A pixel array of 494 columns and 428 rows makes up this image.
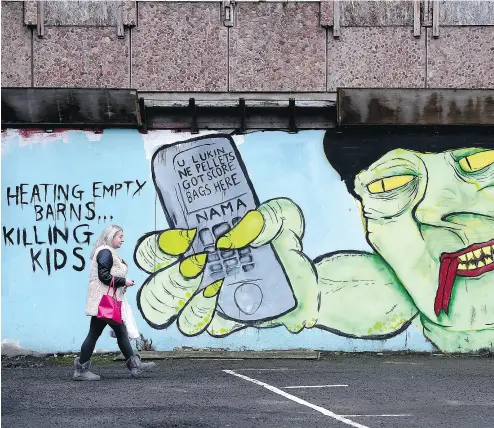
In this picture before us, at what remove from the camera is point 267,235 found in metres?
14.4

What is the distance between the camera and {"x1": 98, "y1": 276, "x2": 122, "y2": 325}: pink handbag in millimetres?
11727

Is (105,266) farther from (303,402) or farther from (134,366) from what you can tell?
(303,402)

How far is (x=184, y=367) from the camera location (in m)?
13.0

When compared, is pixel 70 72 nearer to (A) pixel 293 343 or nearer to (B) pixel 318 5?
(B) pixel 318 5

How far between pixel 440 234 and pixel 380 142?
4.44ft

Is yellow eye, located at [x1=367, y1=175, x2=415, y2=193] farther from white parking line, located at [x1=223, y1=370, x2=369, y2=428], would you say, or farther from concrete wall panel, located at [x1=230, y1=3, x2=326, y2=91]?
white parking line, located at [x1=223, y1=370, x2=369, y2=428]

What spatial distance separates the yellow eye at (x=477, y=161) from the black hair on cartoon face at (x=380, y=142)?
112 mm

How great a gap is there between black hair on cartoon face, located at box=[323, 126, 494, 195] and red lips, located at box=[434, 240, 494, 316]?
128 centimetres

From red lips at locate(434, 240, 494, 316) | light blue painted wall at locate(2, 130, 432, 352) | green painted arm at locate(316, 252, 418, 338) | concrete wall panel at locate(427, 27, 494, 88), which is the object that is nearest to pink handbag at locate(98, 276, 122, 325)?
light blue painted wall at locate(2, 130, 432, 352)

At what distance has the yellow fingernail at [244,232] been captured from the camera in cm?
1440

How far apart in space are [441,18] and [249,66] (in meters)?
2.88

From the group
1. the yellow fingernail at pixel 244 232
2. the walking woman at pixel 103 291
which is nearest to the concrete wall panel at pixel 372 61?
the yellow fingernail at pixel 244 232

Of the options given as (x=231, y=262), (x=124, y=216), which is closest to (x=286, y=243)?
(x=231, y=262)

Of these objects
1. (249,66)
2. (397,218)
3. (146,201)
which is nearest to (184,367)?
(146,201)
